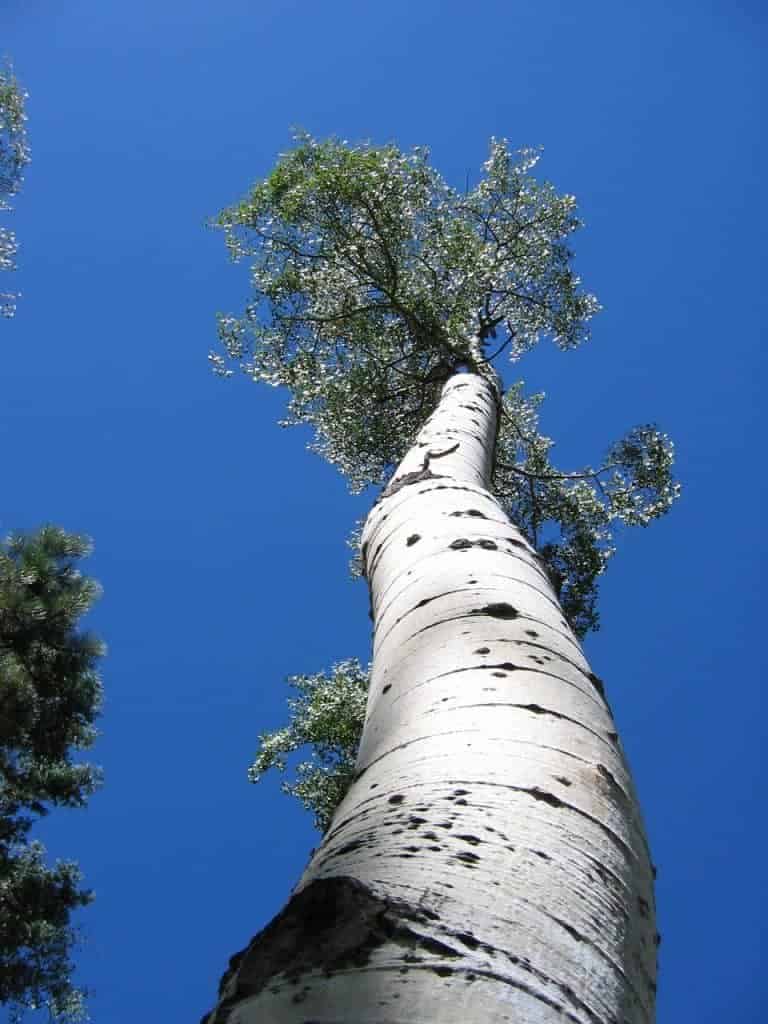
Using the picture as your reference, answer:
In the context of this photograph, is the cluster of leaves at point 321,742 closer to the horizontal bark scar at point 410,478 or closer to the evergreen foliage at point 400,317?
the evergreen foliage at point 400,317

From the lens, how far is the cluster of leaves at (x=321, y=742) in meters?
12.9

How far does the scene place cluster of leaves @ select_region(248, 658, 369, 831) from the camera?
12915 millimetres

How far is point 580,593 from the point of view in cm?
1234

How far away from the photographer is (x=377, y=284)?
40.4ft

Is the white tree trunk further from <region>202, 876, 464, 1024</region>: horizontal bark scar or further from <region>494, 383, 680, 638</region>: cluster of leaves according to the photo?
<region>494, 383, 680, 638</region>: cluster of leaves

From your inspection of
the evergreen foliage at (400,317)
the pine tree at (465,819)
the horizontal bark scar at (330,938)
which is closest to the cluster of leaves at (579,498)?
the evergreen foliage at (400,317)

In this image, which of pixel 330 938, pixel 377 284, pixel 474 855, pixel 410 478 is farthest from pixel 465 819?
pixel 377 284

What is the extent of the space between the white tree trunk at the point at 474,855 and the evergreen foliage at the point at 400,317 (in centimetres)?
983

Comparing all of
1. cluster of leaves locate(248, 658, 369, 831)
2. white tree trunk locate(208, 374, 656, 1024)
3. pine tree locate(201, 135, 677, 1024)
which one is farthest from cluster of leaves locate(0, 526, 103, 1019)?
white tree trunk locate(208, 374, 656, 1024)

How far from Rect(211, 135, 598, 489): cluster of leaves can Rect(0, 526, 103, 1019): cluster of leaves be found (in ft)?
13.7

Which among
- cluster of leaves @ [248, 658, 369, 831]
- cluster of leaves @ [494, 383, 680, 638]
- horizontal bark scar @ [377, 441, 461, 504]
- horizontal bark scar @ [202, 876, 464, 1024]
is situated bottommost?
horizontal bark scar @ [202, 876, 464, 1024]

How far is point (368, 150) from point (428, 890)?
A: 1298cm

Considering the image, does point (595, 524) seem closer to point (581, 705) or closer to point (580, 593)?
point (580, 593)

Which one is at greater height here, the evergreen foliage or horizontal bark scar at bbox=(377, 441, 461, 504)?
the evergreen foliage
